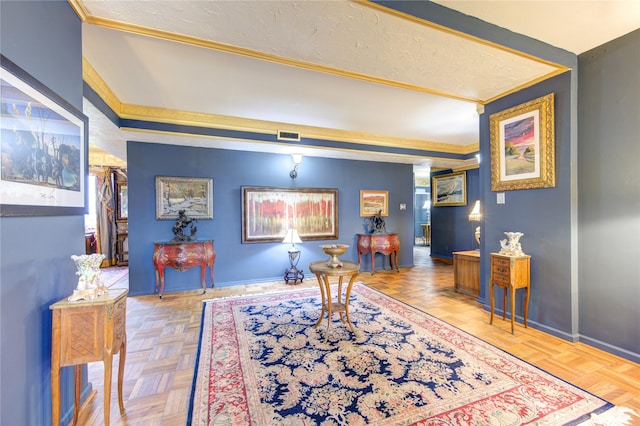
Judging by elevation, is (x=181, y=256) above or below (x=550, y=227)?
below

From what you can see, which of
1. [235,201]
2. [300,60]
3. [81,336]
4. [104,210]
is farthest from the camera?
[104,210]

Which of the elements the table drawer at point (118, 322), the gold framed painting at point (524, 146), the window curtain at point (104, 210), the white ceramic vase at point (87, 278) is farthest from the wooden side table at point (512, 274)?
the window curtain at point (104, 210)

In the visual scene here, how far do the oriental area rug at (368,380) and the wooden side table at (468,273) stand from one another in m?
1.35

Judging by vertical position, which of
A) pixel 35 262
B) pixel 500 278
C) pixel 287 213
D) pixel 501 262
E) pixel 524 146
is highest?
pixel 524 146

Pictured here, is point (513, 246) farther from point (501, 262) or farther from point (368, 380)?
point (368, 380)

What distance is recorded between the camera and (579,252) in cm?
258

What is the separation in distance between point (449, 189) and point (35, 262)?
24.7 feet

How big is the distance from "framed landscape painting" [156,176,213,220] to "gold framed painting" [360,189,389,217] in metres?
3.04

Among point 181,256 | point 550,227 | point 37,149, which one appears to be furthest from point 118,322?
point 550,227

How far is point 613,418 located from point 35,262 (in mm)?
3338

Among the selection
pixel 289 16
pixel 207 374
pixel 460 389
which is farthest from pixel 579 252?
pixel 207 374

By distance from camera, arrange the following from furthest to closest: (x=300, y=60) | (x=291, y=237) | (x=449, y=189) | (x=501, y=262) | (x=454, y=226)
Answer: (x=449, y=189)
(x=454, y=226)
(x=291, y=237)
(x=501, y=262)
(x=300, y=60)

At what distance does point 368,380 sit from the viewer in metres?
1.96

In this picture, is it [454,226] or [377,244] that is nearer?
[377,244]
